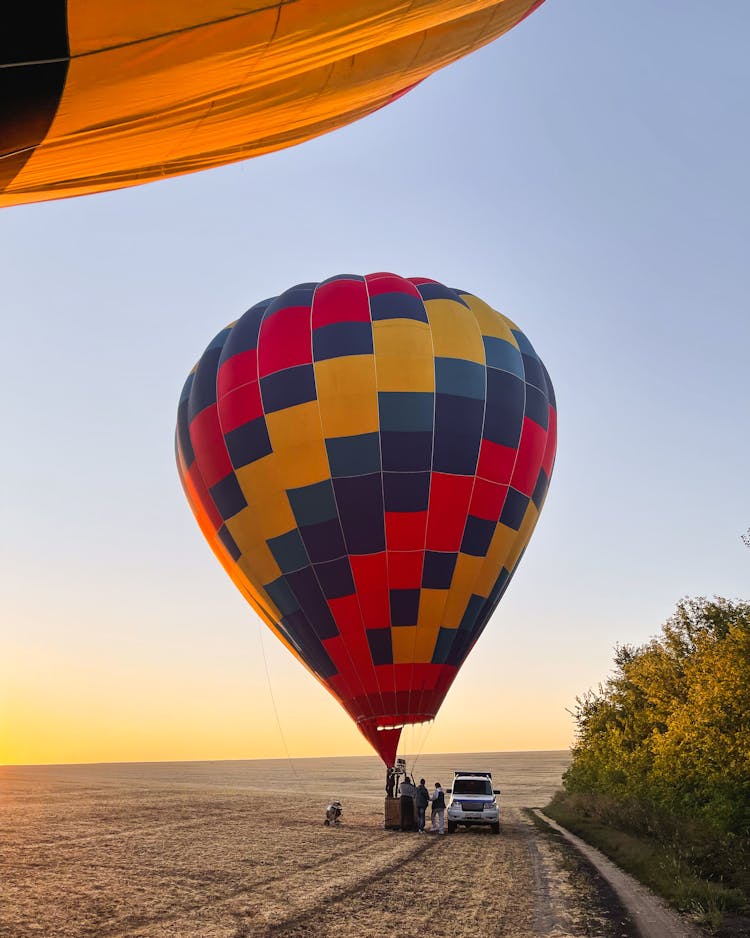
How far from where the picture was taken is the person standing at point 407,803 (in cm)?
2142

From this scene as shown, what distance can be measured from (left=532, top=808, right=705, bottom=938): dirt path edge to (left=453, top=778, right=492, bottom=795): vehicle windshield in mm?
6644

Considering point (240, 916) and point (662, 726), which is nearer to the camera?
point (240, 916)

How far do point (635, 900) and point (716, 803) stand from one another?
5.60 m

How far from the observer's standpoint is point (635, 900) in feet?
38.7

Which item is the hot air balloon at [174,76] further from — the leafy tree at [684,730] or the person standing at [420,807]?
the person standing at [420,807]

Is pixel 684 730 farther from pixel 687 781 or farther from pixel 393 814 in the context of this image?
pixel 393 814

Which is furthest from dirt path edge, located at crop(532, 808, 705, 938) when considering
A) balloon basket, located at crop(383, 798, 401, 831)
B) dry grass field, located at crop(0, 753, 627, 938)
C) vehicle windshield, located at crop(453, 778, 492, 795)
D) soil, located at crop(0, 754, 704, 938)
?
vehicle windshield, located at crop(453, 778, 492, 795)

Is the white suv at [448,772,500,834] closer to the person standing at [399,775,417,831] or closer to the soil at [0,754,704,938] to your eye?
the soil at [0,754,704,938]

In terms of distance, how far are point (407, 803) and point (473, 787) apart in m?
2.25

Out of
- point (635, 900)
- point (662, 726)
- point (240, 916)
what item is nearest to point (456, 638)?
point (635, 900)

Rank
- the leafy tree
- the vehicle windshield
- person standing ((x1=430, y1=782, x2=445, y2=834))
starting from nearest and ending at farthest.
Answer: the leafy tree < person standing ((x1=430, y1=782, x2=445, y2=834)) < the vehicle windshield

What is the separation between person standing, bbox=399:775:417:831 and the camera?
21422 millimetres

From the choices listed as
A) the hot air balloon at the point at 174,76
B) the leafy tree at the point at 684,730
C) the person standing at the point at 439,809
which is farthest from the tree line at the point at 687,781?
the hot air balloon at the point at 174,76

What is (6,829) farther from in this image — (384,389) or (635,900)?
(635,900)
